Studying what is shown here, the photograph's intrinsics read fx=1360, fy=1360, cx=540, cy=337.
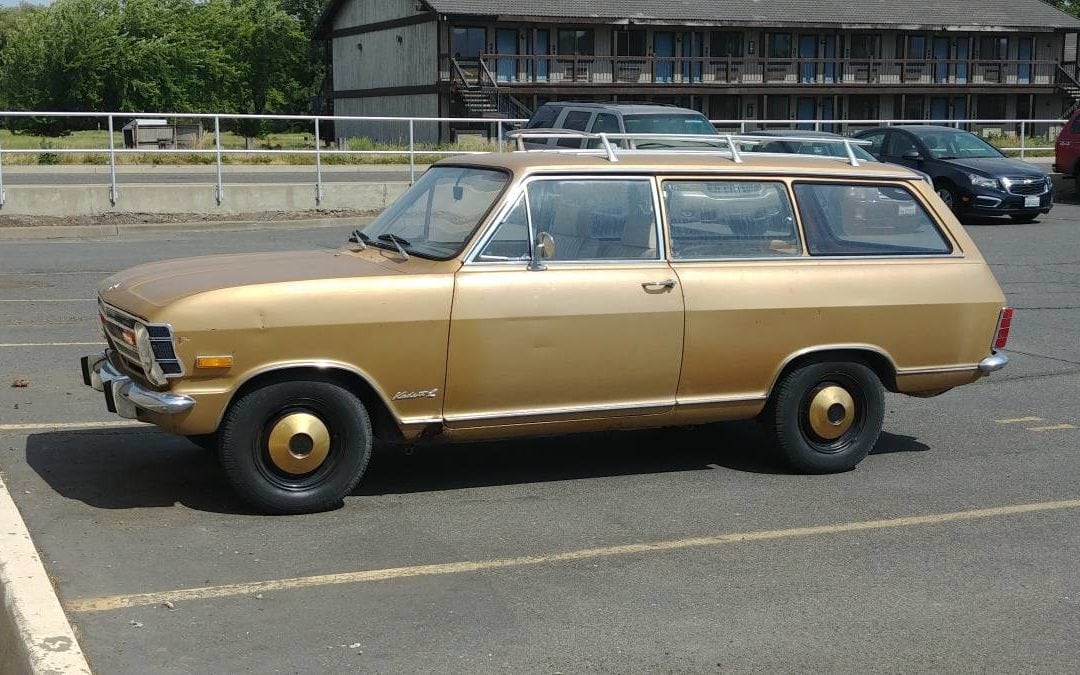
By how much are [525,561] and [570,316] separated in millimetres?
1391

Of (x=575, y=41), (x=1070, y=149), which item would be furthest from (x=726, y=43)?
(x=1070, y=149)

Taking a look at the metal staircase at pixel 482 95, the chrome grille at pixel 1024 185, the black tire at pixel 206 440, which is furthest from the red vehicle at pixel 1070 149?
the metal staircase at pixel 482 95

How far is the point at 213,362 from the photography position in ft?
Answer: 20.1

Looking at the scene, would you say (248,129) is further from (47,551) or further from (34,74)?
→ (47,551)

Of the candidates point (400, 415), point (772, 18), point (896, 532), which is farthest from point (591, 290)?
point (772, 18)

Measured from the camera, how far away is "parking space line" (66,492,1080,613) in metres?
5.29

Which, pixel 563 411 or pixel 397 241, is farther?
pixel 397 241

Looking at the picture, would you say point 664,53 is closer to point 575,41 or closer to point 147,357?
point 575,41

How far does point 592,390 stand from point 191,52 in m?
60.9

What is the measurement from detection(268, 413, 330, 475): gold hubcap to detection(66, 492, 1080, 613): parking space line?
2.85ft

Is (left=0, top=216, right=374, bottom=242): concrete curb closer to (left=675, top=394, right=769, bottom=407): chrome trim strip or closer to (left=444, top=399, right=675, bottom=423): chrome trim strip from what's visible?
(left=444, top=399, right=675, bottom=423): chrome trim strip

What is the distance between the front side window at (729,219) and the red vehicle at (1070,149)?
22.0 meters

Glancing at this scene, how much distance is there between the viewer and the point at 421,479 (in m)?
7.21

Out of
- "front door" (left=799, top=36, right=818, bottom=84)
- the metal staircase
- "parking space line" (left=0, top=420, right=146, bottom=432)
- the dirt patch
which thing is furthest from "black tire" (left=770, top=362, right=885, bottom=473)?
"front door" (left=799, top=36, right=818, bottom=84)
